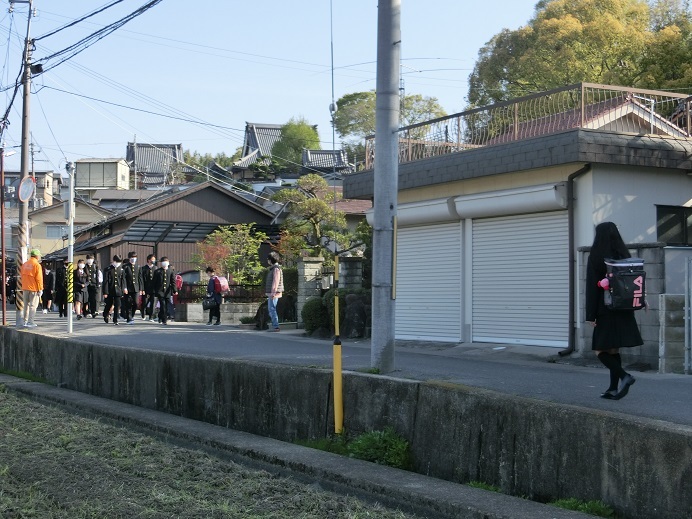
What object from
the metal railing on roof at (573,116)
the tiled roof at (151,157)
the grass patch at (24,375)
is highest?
the tiled roof at (151,157)

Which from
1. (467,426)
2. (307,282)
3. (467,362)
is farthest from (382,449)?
(307,282)

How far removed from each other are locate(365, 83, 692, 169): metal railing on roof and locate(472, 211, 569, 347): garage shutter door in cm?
159

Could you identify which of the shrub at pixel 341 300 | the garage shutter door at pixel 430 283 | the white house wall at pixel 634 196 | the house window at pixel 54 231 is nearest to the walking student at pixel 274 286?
the shrub at pixel 341 300

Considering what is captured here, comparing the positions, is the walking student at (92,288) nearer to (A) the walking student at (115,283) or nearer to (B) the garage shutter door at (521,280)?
(A) the walking student at (115,283)

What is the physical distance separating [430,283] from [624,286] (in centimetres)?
1140

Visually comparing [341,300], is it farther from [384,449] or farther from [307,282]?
[384,449]

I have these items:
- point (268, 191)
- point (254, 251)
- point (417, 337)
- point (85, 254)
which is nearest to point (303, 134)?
point (268, 191)

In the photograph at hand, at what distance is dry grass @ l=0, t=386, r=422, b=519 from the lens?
641 cm

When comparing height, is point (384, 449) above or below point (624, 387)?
below

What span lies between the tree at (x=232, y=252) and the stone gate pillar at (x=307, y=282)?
13.6m

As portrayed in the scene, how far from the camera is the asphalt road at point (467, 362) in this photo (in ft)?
27.1

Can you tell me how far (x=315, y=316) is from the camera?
20.4m

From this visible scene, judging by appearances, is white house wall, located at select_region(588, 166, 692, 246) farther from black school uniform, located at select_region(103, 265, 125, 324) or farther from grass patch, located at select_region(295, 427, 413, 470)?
black school uniform, located at select_region(103, 265, 125, 324)

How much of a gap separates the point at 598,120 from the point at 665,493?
11.2 meters
